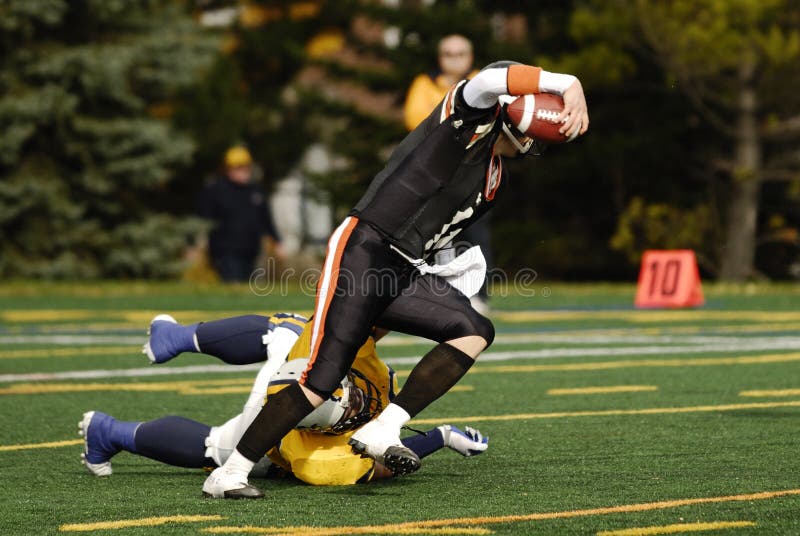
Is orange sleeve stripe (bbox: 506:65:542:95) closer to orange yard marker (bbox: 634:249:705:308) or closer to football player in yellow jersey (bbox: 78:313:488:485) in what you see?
football player in yellow jersey (bbox: 78:313:488:485)

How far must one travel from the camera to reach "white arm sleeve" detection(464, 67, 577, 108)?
480 centimetres

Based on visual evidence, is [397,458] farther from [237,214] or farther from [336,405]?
[237,214]

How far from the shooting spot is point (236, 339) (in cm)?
541

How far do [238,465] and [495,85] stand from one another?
1.47m

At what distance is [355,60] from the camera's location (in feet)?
86.7

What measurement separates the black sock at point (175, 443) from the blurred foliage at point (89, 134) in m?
16.3

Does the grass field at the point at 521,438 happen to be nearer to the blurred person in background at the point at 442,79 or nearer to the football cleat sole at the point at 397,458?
the football cleat sole at the point at 397,458

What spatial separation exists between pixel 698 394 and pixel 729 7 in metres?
11.8

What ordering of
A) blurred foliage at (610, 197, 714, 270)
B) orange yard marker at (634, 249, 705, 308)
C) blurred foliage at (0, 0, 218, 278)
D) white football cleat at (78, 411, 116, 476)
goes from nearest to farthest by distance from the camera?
1. white football cleat at (78, 411, 116, 476)
2. orange yard marker at (634, 249, 705, 308)
3. blurred foliage at (610, 197, 714, 270)
4. blurred foliage at (0, 0, 218, 278)

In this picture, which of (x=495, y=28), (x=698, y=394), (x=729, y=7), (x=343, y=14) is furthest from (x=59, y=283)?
(x=698, y=394)

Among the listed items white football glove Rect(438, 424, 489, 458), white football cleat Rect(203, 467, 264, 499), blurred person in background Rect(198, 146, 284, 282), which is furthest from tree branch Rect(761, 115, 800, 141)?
white football cleat Rect(203, 467, 264, 499)

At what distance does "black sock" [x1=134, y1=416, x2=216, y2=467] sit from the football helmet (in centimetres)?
37

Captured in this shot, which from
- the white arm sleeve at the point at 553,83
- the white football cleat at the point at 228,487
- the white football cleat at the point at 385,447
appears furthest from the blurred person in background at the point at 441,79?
the white football cleat at the point at 228,487

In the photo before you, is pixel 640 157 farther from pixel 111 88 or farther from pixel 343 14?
pixel 111 88
